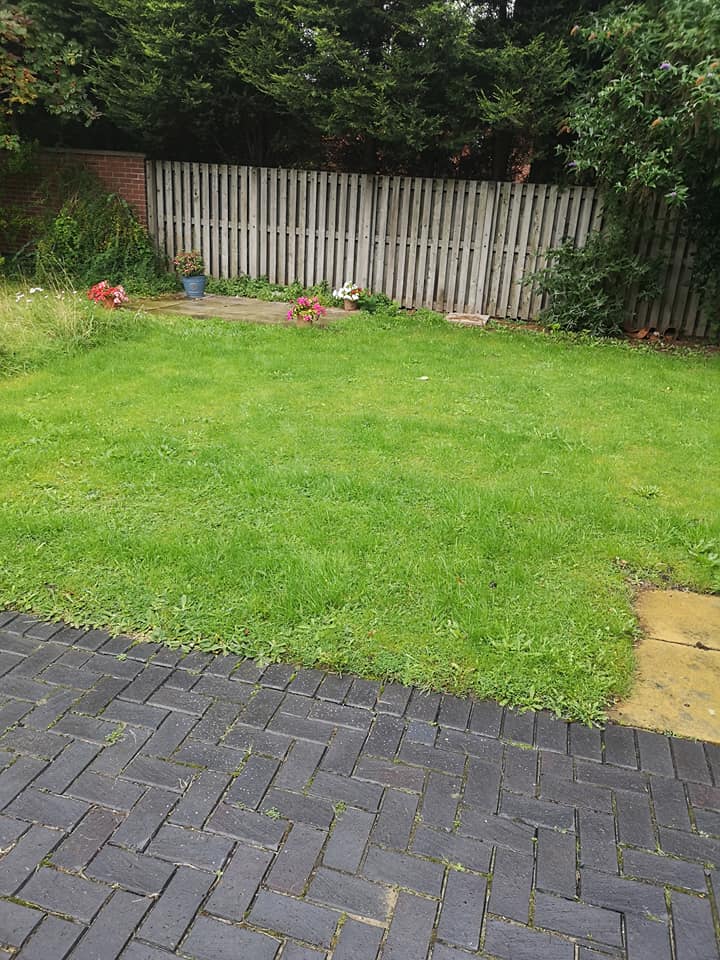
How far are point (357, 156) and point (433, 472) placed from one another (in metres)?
8.59

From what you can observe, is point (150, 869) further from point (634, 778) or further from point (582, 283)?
point (582, 283)

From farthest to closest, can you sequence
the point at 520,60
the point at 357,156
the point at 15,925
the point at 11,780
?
the point at 357,156 → the point at 520,60 → the point at 11,780 → the point at 15,925

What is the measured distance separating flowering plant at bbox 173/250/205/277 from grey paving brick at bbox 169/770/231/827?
32.0 feet

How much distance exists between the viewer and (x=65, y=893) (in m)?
1.92

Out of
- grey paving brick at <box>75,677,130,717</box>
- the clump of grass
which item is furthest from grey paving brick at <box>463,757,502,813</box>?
the clump of grass

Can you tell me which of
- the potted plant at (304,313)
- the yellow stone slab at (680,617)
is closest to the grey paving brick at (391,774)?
the yellow stone slab at (680,617)

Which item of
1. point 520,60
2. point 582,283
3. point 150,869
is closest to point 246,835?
point 150,869

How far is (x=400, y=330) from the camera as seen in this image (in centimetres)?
916

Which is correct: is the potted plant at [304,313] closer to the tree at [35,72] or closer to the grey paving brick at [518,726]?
the tree at [35,72]

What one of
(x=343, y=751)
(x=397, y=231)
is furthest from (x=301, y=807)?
(x=397, y=231)

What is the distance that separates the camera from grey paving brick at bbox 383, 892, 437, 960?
179 cm

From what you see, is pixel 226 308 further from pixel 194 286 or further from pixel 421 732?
pixel 421 732

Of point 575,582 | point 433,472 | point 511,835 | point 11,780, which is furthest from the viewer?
point 433,472

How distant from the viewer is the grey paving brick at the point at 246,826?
2.10 meters
